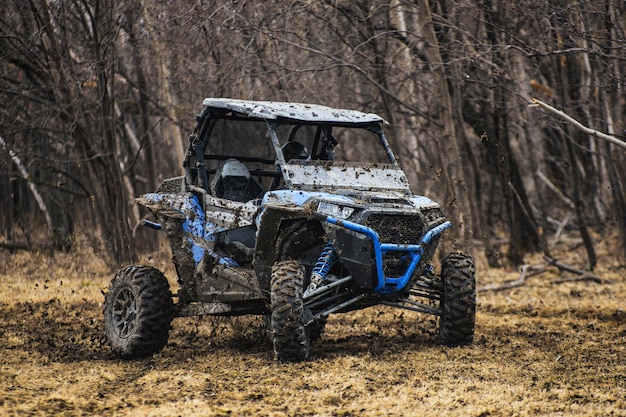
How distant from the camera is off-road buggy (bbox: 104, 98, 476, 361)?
7930 mm

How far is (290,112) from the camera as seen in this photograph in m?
8.79

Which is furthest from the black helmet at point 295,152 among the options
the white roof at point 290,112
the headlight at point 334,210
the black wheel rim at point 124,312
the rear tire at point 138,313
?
the black wheel rim at point 124,312

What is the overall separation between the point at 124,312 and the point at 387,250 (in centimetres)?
293

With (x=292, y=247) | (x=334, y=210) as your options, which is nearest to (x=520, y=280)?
(x=292, y=247)

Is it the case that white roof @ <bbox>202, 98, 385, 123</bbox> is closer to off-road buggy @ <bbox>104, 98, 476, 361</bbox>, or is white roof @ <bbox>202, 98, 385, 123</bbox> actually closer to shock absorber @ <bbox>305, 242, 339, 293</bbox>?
off-road buggy @ <bbox>104, 98, 476, 361</bbox>

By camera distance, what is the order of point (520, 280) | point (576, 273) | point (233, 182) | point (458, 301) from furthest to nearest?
point (576, 273)
point (520, 280)
point (233, 182)
point (458, 301)

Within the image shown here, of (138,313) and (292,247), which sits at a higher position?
(292,247)

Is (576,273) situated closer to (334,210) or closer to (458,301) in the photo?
(458,301)

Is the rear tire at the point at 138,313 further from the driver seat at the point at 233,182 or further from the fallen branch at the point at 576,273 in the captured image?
the fallen branch at the point at 576,273

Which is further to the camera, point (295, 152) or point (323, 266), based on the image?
point (295, 152)

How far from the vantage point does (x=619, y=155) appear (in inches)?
611

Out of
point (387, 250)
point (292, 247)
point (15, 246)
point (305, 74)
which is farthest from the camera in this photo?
point (15, 246)

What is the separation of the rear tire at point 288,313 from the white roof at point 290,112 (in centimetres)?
156

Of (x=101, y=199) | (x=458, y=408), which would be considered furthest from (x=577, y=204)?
(x=458, y=408)
